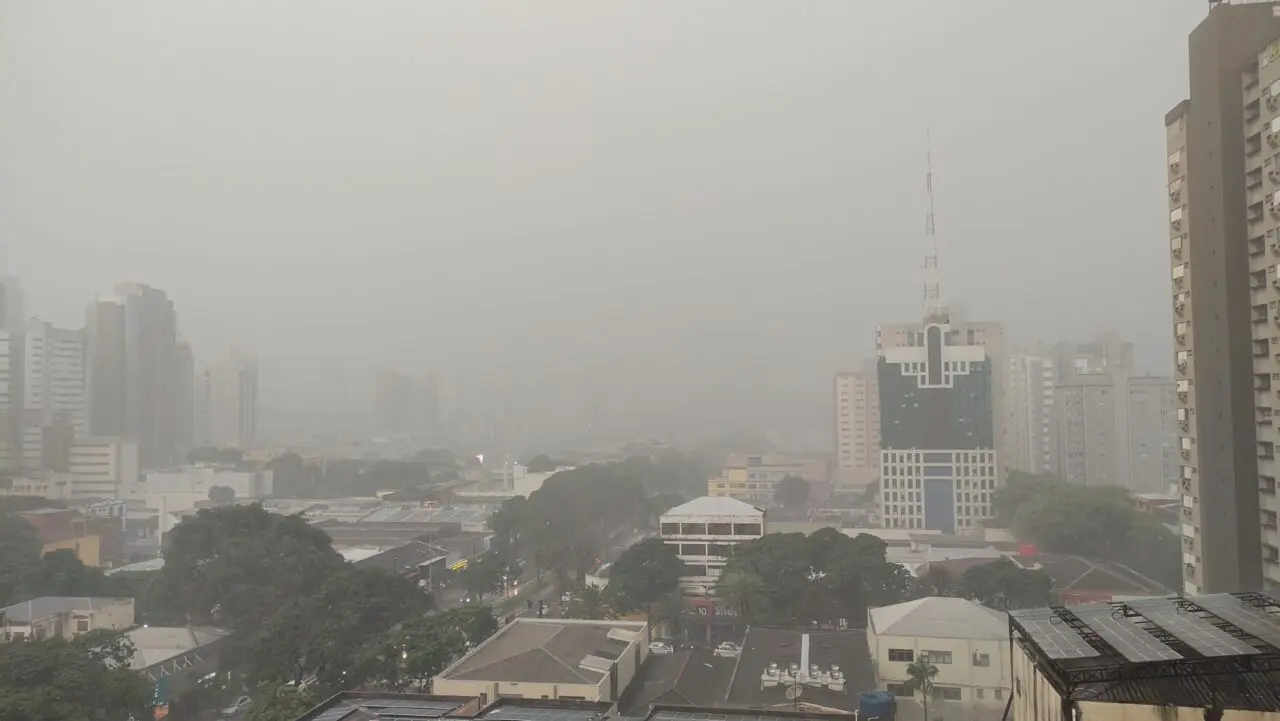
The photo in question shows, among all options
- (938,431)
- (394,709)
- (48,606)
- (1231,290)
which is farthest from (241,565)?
(938,431)

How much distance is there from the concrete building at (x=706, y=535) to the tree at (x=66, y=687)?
21.4ft

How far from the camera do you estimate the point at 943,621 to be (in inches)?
278

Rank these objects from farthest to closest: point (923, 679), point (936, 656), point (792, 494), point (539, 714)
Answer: point (792, 494) < point (936, 656) < point (923, 679) < point (539, 714)

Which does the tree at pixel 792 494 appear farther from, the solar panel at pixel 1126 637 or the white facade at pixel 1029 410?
the solar panel at pixel 1126 637

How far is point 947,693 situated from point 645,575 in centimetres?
402

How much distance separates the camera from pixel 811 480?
814 inches

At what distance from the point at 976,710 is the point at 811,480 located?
14163 millimetres

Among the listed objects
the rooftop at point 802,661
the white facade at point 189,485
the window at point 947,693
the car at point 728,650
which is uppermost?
the white facade at point 189,485

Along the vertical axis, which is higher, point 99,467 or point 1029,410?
point 1029,410

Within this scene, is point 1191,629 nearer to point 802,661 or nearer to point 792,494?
point 802,661

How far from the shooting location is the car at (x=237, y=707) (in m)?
7.36

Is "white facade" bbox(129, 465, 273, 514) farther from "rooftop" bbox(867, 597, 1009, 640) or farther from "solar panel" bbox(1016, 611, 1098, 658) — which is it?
"solar panel" bbox(1016, 611, 1098, 658)

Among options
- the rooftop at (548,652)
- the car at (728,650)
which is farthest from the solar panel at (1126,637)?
the car at (728,650)

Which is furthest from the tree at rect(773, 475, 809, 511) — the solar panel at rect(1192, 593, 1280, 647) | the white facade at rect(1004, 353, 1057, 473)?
the solar panel at rect(1192, 593, 1280, 647)
